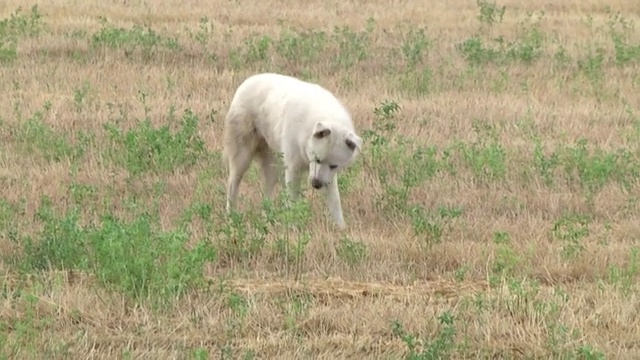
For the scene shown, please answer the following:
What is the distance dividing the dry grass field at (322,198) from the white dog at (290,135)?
0.28 m

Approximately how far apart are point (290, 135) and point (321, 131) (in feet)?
1.50

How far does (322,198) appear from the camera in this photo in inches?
365

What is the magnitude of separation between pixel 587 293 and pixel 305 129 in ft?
9.33

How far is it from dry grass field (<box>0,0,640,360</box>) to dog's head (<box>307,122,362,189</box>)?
354 millimetres

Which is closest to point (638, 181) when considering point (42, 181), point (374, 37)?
point (42, 181)

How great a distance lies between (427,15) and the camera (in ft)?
63.3

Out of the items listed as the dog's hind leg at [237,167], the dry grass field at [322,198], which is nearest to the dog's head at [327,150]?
the dry grass field at [322,198]

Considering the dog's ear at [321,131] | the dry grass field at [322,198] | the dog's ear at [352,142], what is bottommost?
the dry grass field at [322,198]

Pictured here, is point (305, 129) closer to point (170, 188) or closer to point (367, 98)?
point (170, 188)

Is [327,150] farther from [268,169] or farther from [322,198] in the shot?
[268,169]

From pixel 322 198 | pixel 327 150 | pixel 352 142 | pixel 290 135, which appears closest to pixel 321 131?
pixel 327 150

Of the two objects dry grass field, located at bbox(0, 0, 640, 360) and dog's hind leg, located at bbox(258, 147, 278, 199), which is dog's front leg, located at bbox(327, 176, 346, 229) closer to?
dry grass field, located at bbox(0, 0, 640, 360)

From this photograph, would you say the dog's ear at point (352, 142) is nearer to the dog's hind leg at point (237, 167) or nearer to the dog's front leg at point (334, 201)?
the dog's front leg at point (334, 201)

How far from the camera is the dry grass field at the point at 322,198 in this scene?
6031 mm
